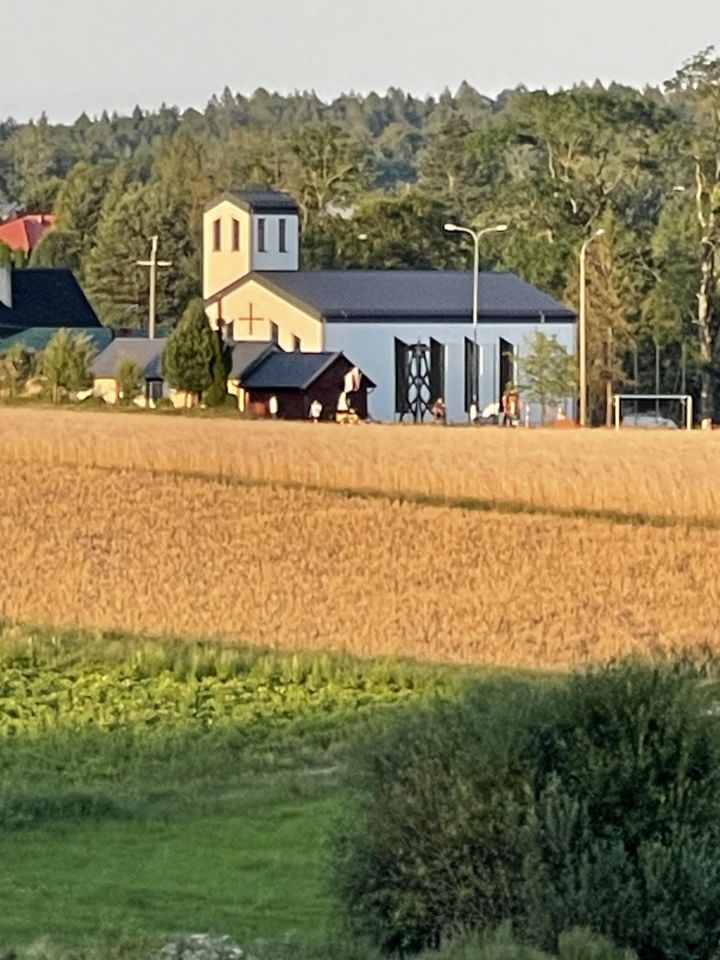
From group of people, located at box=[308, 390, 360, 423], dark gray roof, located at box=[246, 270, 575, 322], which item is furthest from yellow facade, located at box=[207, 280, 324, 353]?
group of people, located at box=[308, 390, 360, 423]

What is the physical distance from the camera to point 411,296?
87.0 m

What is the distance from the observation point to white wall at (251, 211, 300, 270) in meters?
92.0

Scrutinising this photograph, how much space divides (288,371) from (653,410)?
16.4 meters

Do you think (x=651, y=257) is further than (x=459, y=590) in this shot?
Yes

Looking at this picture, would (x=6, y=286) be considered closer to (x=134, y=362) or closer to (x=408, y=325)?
(x=134, y=362)

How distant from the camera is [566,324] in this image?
87375 mm

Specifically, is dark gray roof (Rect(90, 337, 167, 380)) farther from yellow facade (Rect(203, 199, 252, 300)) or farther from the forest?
the forest

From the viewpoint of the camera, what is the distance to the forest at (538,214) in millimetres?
86562

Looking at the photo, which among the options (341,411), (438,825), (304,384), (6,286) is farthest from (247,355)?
(438,825)

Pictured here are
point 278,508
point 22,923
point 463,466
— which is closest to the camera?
point 22,923

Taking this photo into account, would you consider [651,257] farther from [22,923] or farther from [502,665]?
[22,923]

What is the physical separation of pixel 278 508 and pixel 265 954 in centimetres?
2943

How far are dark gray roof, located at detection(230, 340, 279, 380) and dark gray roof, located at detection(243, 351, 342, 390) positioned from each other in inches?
7.5

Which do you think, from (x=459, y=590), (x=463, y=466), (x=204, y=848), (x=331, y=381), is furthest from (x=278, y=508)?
(x=331, y=381)
